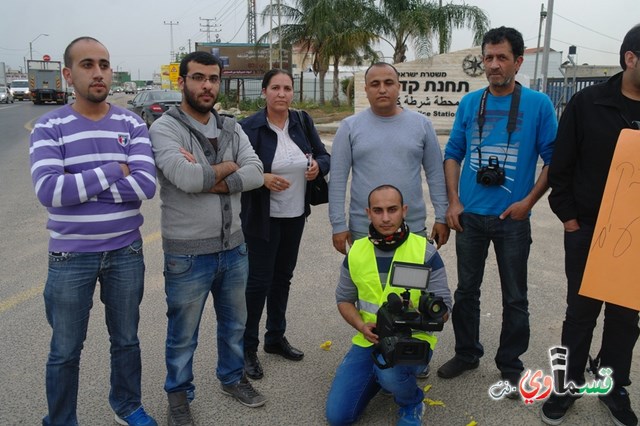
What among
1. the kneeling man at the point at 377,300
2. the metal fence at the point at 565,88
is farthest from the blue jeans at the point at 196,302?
the metal fence at the point at 565,88

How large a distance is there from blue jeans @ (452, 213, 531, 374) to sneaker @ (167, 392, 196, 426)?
1.73 meters

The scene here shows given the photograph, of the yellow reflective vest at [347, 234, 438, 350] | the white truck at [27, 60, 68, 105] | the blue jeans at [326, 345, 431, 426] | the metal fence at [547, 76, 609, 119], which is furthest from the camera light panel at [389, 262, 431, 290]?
the white truck at [27, 60, 68, 105]

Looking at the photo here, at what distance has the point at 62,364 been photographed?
2604 mm

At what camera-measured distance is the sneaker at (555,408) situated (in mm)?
2973

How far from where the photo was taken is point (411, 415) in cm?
288

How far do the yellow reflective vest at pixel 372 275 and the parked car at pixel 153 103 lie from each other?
17454 millimetres

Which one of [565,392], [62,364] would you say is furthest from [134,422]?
[565,392]

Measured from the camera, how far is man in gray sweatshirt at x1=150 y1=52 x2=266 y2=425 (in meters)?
2.83

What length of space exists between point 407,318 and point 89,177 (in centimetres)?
162

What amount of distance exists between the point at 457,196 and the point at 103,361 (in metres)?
2.55

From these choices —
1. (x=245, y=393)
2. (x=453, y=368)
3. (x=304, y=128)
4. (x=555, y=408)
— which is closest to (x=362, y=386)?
(x=245, y=393)

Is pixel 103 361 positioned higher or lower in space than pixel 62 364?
lower

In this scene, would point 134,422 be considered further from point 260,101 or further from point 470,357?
point 260,101

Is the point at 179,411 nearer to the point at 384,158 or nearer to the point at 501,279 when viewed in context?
the point at 384,158
